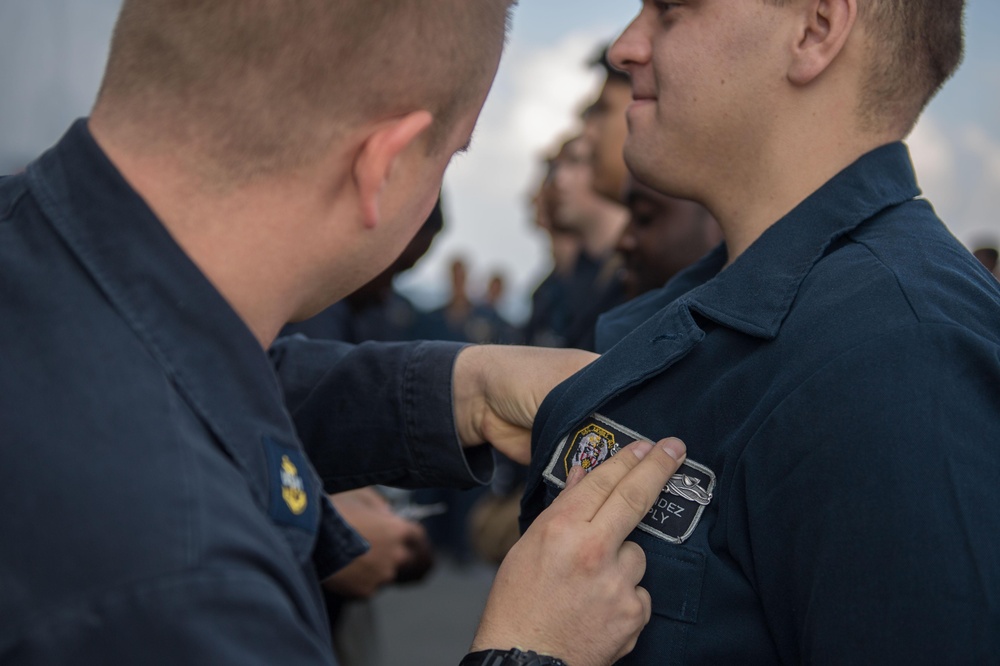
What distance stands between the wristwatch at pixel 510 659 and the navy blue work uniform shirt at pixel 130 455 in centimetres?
26

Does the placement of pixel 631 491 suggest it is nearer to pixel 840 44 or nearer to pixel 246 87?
pixel 246 87

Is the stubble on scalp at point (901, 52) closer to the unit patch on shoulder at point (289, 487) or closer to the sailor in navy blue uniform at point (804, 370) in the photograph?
the sailor in navy blue uniform at point (804, 370)

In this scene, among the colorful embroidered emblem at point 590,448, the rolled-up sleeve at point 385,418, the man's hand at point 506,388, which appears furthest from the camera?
the rolled-up sleeve at point 385,418

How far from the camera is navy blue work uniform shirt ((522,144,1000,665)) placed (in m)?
1.13

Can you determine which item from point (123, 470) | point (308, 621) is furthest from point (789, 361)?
point (123, 470)

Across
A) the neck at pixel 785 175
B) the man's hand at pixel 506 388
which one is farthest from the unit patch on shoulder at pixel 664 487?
the neck at pixel 785 175

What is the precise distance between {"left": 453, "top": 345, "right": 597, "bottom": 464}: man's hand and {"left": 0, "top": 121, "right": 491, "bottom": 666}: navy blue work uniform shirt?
611 millimetres

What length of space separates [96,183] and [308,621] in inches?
20.4

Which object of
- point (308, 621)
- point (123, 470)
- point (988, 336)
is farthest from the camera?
point (988, 336)

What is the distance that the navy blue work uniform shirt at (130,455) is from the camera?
0.82 metres

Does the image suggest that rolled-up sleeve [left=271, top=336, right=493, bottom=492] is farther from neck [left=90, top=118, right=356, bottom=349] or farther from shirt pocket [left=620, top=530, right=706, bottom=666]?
neck [left=90, top=118, right=356, bottom=349]

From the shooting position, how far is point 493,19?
124 cm

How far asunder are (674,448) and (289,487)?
59 centimetres

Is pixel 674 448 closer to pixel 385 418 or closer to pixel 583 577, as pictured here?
pixel 583 577
